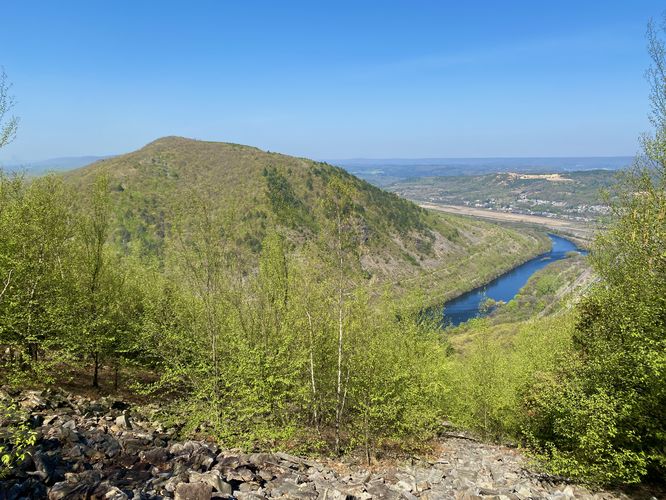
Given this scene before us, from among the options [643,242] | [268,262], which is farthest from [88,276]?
[643,242]

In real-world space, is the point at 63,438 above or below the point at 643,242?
below

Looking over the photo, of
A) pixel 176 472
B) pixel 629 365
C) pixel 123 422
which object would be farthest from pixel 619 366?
pixel 123 422

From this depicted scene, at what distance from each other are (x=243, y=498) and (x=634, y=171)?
29.4 metres

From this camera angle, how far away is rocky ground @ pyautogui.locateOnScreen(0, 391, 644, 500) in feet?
47.3

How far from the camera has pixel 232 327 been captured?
25422 millimetres

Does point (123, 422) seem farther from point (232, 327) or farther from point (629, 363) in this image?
point (629, 363)

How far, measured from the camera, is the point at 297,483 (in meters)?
17.9

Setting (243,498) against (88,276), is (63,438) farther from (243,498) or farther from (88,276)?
(88,276)

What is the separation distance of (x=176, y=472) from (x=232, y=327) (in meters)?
9.68

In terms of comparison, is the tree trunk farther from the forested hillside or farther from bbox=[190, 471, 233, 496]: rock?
bbox=[190, 471, 233, 496]: rock

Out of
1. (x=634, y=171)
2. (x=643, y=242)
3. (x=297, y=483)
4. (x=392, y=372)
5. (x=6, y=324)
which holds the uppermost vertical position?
(x=634, y=171)

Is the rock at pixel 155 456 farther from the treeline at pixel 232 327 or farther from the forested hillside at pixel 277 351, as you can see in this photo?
the treeline at pixel 232 327

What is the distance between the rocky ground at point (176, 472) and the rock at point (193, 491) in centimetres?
4

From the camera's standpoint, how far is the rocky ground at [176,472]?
14421 mm
